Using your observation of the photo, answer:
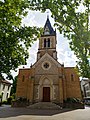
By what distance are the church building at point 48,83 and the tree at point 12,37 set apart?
20737mm

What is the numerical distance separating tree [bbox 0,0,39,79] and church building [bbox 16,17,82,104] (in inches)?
816

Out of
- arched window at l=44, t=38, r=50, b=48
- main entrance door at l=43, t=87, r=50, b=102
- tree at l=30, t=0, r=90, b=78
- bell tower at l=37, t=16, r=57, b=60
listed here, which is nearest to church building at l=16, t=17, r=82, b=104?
main entrance door at l=43, t=87, r=50, b=102

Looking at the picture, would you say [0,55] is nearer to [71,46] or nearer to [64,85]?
[71,46]

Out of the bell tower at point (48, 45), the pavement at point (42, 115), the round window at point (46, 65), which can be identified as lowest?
the pavement at point (42, 115)

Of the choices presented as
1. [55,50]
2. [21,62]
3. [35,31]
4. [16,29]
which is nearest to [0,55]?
[21,62]

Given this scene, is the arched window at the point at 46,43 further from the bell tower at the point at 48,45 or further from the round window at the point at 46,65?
the round window at the point at 46,65

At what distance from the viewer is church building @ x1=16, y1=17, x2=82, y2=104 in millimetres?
29516

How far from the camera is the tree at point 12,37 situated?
349 inches

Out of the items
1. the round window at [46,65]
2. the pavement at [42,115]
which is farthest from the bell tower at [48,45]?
the pavement at [42,115]

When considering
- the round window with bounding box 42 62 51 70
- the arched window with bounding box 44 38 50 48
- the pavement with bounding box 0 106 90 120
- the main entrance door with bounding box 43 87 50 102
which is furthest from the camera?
the arched window with bounding box 44 38 50 48

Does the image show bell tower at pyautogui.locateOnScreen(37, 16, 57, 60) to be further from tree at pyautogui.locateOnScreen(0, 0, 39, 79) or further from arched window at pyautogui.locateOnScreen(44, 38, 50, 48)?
tree at pyautogui.locateOnScreen(0, 0, 39, 79)

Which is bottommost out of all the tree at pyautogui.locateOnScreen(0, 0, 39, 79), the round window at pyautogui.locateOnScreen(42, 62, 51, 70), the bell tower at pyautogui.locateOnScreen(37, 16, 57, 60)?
the tree at pyautogui.locateOnScreen(0, 0, 39, 79)

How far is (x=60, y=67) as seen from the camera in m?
31.5

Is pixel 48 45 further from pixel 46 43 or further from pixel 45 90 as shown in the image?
pixel 45 90
